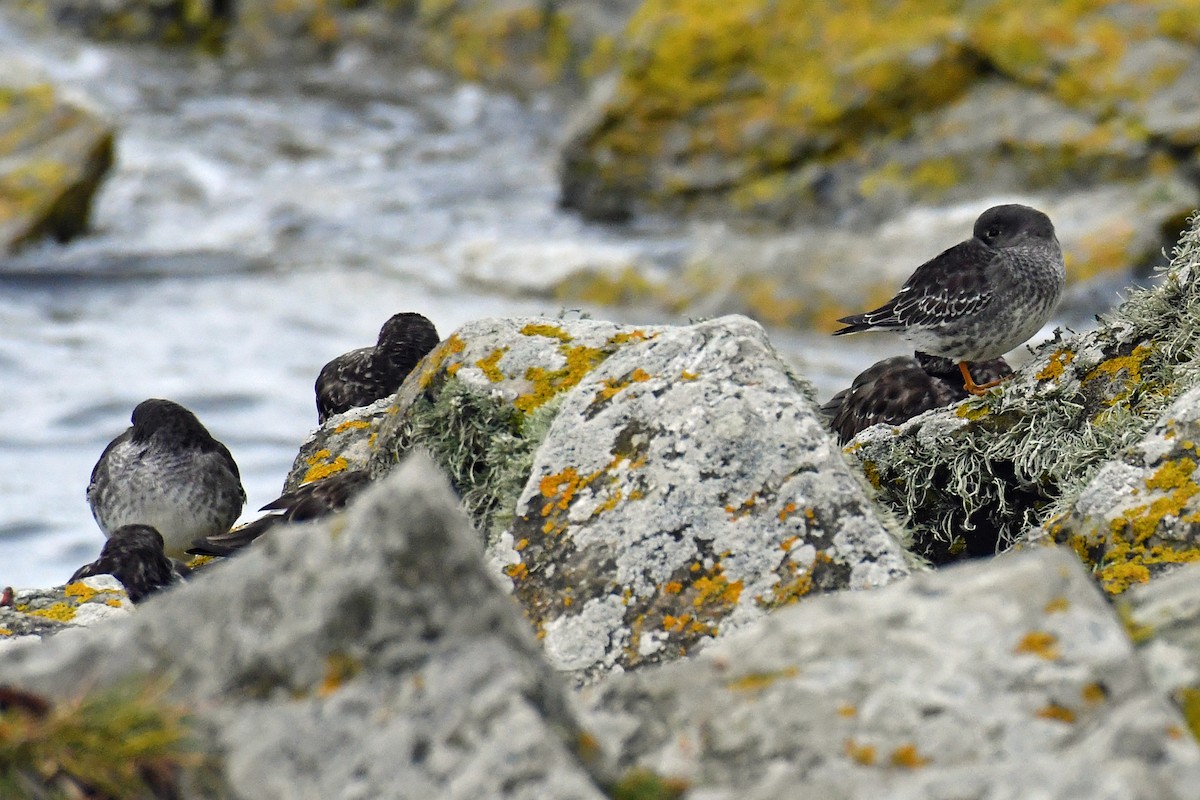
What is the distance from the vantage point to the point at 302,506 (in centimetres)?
735

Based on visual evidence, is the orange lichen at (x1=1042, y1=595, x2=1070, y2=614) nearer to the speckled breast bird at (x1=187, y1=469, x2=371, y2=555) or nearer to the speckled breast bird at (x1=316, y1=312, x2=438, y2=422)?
the speckled breast bird at (x1=187, y1=469, x2=371, y2=555)

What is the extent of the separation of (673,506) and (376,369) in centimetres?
463

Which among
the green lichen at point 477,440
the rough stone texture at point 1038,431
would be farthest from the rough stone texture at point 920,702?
the rough stone texture at point 1038,431

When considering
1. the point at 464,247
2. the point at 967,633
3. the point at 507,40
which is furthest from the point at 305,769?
the point at 507,40

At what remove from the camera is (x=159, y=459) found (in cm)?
986

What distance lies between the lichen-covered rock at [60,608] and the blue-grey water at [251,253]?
7.15m

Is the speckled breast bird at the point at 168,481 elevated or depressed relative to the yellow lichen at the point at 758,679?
elevated

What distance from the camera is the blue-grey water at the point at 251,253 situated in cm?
1859

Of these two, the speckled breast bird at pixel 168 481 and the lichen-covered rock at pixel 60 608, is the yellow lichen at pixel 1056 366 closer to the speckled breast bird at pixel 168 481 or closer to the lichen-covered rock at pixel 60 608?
the lichen-covered rock at pixel 60 608

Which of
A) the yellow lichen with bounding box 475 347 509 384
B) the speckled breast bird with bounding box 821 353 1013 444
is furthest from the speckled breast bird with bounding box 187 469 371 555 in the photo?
the speckled breast bird with bounding box 821 353 1013 444

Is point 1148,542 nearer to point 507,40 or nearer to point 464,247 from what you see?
point 464,247

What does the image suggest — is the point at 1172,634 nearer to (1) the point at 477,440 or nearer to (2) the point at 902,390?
(1) the point at 477,440

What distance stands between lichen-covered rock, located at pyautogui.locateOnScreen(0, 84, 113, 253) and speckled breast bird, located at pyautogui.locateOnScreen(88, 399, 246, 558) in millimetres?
12800

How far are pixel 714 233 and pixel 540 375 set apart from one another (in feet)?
48.5
